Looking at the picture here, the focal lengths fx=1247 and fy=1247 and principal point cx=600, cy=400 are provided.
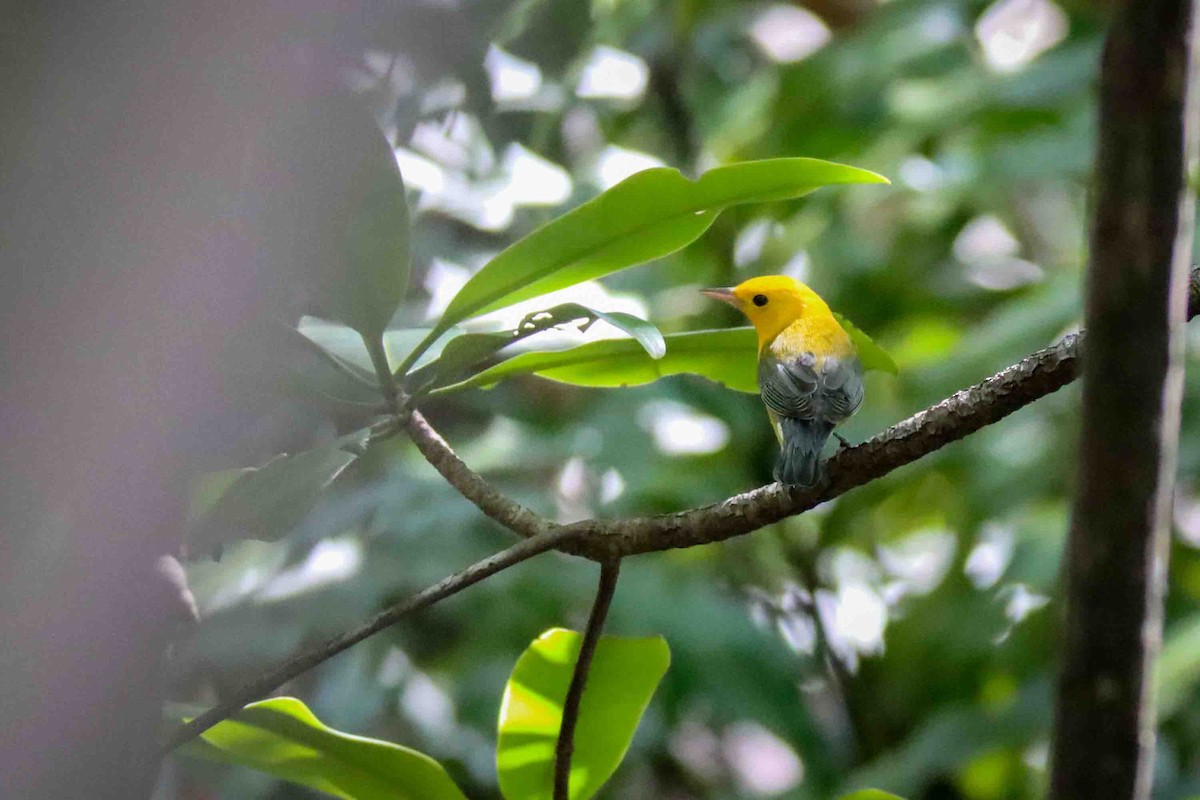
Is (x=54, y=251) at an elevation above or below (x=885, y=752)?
above

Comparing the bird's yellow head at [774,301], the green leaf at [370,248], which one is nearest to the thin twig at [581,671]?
the green leaf at [370,248]

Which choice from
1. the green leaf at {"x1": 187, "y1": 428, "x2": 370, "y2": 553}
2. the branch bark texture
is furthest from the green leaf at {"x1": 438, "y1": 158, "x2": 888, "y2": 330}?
the branch bark texture

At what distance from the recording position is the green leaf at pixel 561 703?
128cm

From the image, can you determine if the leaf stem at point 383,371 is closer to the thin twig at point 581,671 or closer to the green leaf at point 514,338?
the green leaf at point 514,338

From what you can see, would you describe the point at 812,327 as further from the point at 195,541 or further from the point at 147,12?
the point at 147,12

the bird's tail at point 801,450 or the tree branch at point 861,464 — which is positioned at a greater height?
the tree branch at point 861,464

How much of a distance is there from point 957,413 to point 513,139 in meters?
1.77

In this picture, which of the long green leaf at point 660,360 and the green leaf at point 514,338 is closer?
the green leaf at point 514,338

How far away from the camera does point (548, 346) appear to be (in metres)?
1.71

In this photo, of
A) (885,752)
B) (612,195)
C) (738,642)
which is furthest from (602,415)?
(612,195)

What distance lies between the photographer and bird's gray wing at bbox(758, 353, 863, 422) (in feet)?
5.32

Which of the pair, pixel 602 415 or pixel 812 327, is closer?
pixel 812 327

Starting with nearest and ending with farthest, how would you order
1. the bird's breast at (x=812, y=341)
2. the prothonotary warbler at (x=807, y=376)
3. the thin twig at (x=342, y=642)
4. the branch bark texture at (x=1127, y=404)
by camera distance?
the branch bark texture at (x=1127, y=404) < the thin twig at (x=342, y=642) < the prothonotary warbler at (x=807, y=376) < the bird's breast at (x=812, y=341)

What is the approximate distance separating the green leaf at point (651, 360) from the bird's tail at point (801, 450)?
98 millimetres
